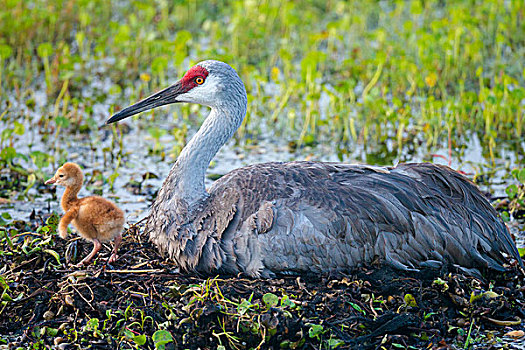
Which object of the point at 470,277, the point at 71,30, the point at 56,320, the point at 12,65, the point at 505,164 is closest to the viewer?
the point at 56,320

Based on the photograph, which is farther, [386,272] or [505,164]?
[505,164]

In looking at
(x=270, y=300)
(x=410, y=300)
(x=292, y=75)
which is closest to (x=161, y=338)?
(x=270, y=300)

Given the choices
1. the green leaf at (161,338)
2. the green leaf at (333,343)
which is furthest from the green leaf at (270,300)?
the green leaf at (161,338)

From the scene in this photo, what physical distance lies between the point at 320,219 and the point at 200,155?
1100mm

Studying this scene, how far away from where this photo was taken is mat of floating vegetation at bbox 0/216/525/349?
462cm

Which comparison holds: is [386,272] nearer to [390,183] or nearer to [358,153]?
[390,183]

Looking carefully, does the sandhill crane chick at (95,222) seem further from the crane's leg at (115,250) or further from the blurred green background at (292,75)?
the blurred green background at (292,75)

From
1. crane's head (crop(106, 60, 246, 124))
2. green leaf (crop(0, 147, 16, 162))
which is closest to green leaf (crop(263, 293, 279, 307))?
crane's head (crop(106, 60, 246, 124))

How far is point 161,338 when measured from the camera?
4.49 m

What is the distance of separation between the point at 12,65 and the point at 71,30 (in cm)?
178

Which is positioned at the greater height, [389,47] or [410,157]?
[389,47]

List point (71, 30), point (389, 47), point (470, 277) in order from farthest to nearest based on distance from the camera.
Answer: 1. point (71, 30)
2. point (389, 47)
3. point (470, 277)

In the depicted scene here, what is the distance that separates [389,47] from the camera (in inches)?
391

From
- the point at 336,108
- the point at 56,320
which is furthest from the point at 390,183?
the point at 336,108
